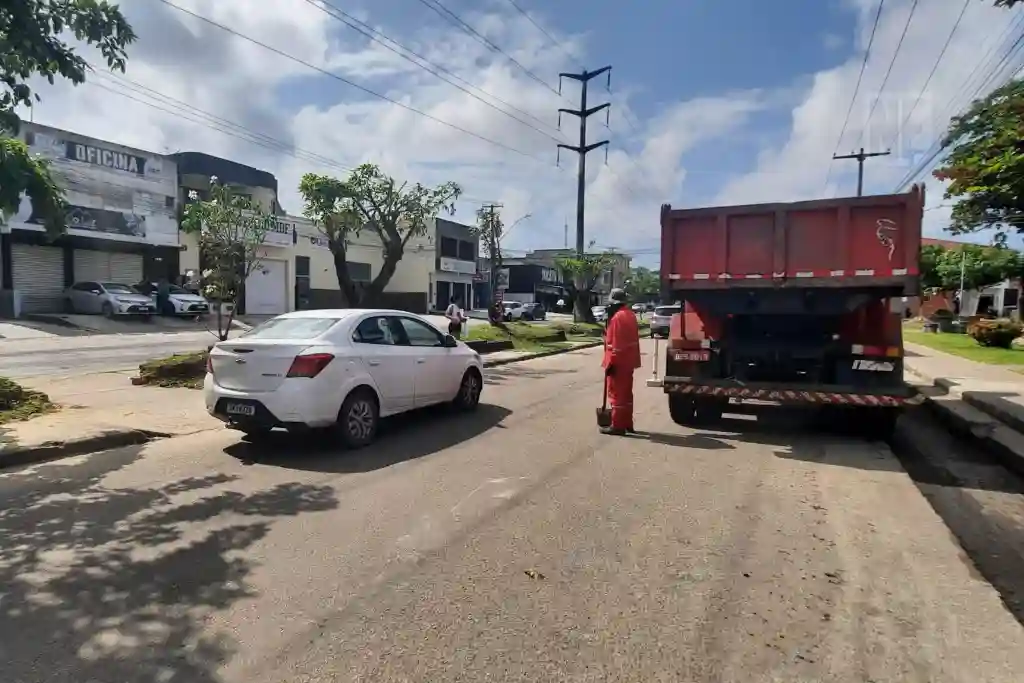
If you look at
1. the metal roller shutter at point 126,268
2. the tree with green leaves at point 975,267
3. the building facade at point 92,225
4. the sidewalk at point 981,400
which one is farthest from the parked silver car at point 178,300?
the tree with green leaves at point 975,267

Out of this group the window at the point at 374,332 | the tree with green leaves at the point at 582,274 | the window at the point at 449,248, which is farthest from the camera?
the window at the point at 449,248

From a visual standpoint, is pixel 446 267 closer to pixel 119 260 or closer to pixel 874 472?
pixel 119 260

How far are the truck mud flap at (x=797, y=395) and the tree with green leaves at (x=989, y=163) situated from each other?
7.83 m

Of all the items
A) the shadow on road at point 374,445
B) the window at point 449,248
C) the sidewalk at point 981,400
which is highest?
the window at point 449,248

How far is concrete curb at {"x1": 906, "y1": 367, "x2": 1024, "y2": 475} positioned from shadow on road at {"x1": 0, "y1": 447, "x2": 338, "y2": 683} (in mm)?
7219

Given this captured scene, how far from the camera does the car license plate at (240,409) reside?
688 centimetres

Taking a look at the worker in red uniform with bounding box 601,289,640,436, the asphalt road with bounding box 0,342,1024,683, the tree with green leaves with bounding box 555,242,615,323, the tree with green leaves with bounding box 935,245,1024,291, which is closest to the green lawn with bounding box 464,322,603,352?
the tree with green leaves with bounding box 555,242,615,323

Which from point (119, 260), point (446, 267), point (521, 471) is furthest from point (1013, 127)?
point (446, 267)

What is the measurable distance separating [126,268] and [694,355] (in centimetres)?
2909

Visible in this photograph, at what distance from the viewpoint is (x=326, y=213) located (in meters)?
15.8

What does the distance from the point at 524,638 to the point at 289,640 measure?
1.10m

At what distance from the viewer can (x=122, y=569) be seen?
404 cm

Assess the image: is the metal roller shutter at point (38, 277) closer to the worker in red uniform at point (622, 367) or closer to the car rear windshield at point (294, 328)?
the car rear windshield at point (294, 328)

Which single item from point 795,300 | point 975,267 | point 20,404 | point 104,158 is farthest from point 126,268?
point 975,267
